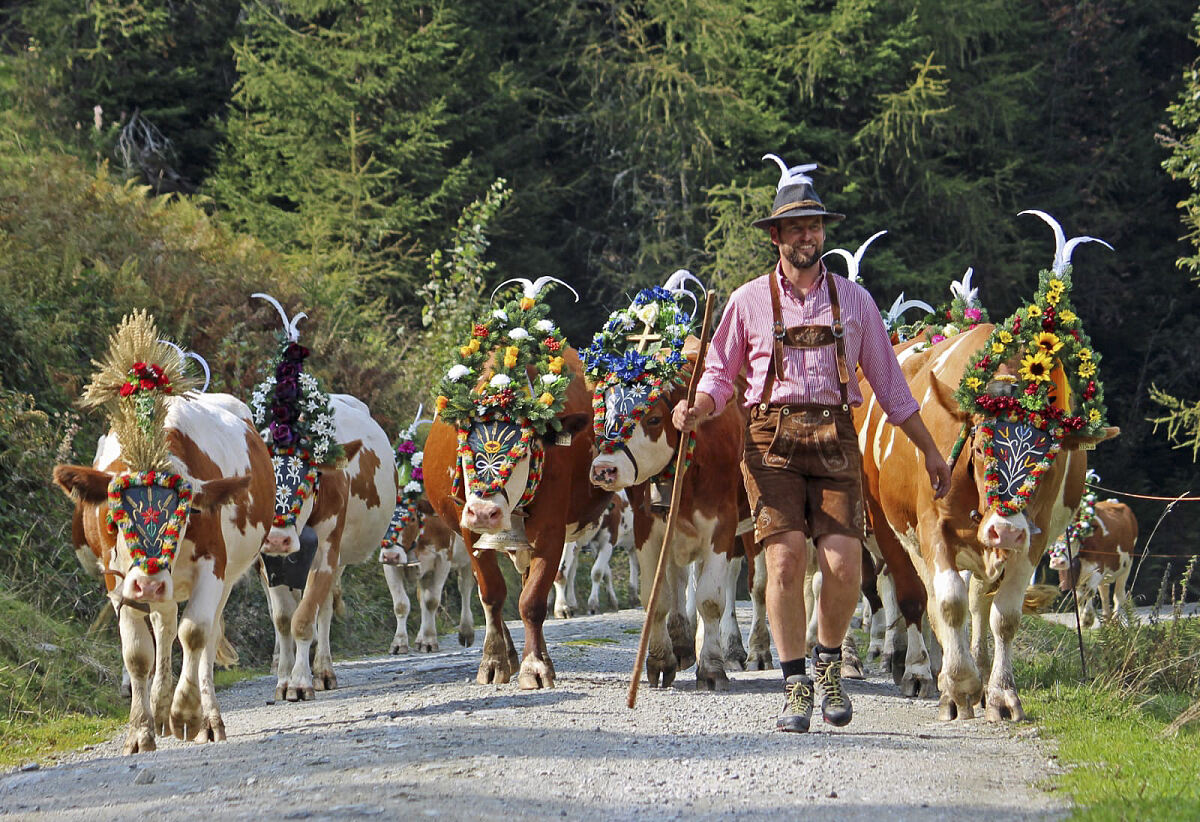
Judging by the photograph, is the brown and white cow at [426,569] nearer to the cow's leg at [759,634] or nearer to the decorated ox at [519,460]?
the cow's leg at [759,634]

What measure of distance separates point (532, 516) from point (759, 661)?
9.78 ft

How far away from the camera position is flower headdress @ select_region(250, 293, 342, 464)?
12.4 m

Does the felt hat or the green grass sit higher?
the felt hat

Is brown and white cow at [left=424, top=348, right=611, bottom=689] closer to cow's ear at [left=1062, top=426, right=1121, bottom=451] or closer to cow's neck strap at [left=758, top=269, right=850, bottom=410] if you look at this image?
cow's neck strap at [left=758, top=269, right=850, bottom=410]

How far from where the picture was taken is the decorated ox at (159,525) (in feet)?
29.6

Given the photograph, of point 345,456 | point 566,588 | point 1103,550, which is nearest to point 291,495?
point 345,456

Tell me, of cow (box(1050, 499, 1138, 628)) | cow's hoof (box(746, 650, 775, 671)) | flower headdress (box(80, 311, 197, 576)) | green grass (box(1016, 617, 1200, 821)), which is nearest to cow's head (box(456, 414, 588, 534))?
flower headdress (box(80, 311, 197, 576))

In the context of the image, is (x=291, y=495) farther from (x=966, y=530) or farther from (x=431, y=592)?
(x=431, y=592)

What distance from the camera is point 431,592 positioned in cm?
1723

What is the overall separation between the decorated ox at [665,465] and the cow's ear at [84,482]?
2984mm

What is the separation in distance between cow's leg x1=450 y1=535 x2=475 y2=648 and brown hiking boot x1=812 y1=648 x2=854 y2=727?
30.0 feet

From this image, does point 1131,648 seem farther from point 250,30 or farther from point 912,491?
point 250,30

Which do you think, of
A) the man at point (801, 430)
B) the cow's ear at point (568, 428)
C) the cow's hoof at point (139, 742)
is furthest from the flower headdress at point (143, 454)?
the man at point (801, 430)

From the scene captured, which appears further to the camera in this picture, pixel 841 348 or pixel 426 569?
pixel 426 569
